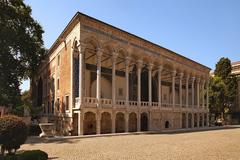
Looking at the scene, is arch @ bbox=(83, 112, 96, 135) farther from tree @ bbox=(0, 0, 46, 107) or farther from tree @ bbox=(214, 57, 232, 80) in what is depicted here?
tree @ bbox=(214, 57, 232, 80)

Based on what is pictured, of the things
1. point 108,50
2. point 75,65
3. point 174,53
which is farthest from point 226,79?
point 75,65

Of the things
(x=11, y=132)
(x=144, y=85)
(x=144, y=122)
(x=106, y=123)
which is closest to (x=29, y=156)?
(x=11, y=132)

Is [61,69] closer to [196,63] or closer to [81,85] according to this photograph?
[81,85]

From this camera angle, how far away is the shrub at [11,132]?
11539 mm

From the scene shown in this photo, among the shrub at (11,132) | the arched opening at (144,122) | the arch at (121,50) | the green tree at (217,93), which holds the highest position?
the arch at (121,50)

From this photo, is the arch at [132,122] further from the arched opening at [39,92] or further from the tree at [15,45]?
the arched opening at [39,92]

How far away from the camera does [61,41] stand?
32.9 m

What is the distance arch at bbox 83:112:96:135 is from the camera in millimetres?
27836

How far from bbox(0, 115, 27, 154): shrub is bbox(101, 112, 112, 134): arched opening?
1785 centimetres

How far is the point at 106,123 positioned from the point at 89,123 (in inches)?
105

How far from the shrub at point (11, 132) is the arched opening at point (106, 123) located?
17849 millimetres

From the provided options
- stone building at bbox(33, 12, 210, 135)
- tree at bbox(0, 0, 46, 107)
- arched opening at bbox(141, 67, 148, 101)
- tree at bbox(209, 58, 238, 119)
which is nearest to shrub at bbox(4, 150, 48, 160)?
stone building at bbox(33, 12, 210, 135)

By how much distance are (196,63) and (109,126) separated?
23857 mm

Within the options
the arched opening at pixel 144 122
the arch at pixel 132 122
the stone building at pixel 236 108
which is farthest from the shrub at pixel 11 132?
the stone building at pixel 236 108
